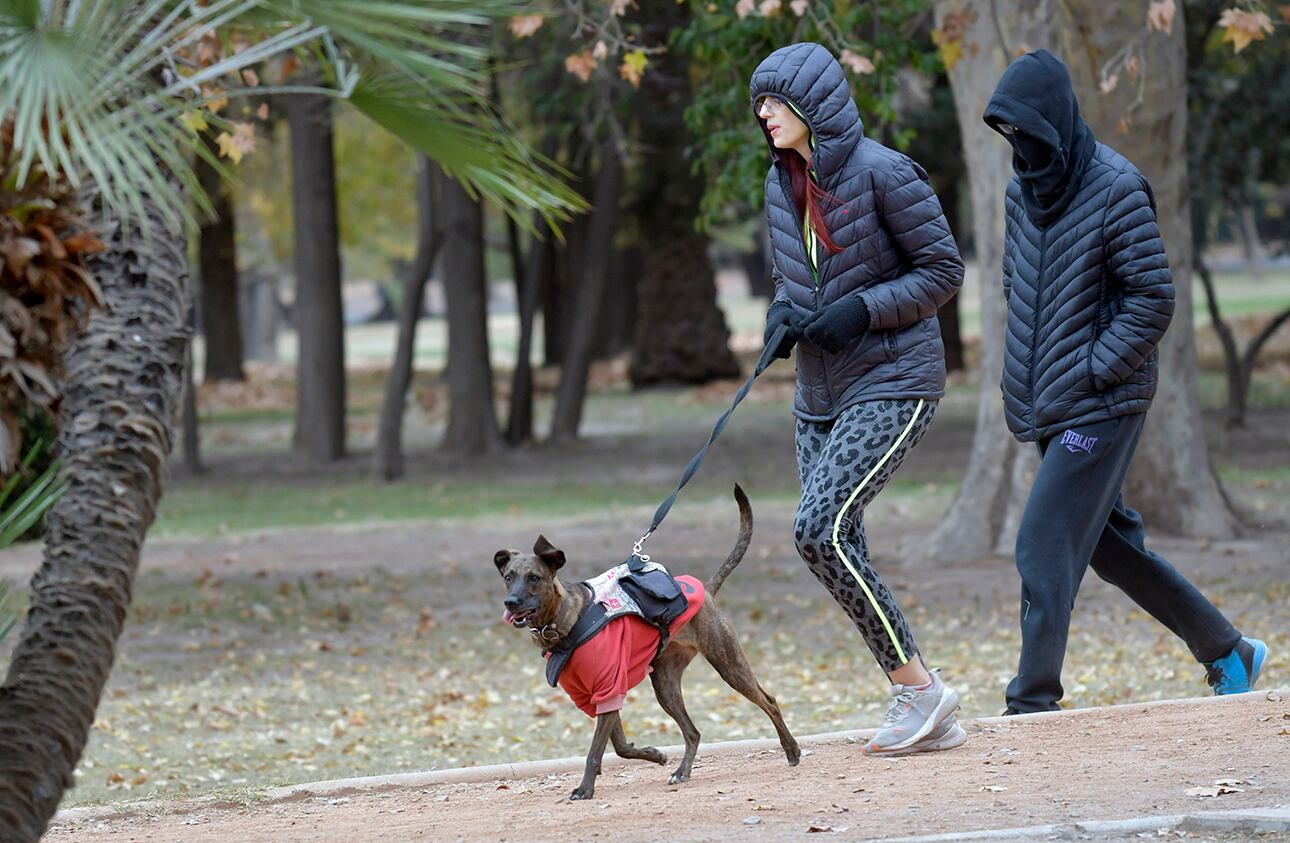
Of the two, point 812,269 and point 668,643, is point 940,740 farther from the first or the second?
point 812,269

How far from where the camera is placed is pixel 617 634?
5.60 m

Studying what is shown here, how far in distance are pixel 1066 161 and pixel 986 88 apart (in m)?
6.34

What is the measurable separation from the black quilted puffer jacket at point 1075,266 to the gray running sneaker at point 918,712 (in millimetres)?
1071

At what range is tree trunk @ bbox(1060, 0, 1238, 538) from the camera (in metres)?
12.1

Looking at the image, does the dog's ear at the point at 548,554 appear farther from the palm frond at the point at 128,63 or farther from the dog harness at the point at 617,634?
the palm frond at the point at 128,63

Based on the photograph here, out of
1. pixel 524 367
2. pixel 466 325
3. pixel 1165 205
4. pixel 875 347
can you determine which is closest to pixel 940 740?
pixel 875 347

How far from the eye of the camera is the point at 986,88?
1238 cm

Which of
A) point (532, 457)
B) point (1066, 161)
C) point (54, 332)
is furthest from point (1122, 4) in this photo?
point (532, 457)

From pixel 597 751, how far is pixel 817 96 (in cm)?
221

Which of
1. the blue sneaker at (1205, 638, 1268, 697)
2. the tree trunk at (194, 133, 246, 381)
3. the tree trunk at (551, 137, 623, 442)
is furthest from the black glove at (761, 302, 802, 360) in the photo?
the tree trunk at (194, 133, 246, 381)

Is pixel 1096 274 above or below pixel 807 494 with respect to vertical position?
above

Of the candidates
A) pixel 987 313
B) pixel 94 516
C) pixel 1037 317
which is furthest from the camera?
pixel 987 313

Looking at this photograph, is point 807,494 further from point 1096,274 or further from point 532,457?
point 532,457

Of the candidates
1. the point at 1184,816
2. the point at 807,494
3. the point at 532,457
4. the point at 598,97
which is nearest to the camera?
the point at 1184,816
